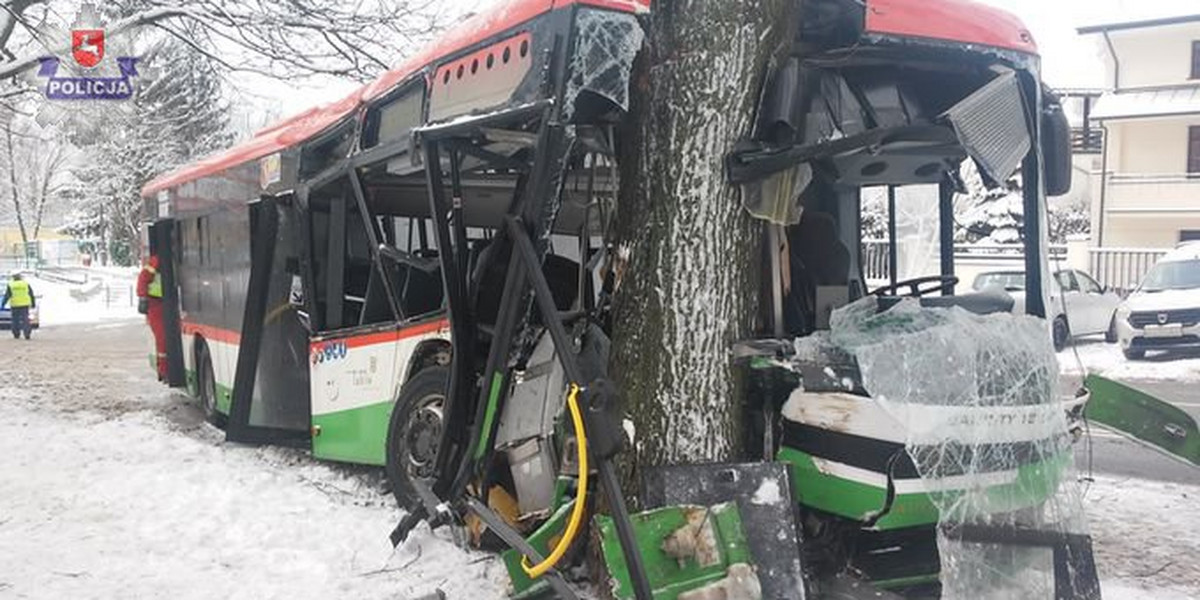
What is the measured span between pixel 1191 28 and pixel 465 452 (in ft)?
104

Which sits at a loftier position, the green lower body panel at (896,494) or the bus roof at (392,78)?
the bus roof at (392,78)

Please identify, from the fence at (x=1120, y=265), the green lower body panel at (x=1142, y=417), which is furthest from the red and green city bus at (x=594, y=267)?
the fence at (x=1120, y=265)

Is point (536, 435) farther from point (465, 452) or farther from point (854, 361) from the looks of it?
point (854, 361)

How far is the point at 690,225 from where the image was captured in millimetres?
4184

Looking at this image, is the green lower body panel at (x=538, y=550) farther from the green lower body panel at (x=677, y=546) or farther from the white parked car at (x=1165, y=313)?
the white parked car at (x=1165, y=313)

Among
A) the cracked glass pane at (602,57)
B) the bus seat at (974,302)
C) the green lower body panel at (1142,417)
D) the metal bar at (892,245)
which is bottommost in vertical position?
the green lower body panel at (1142,417)

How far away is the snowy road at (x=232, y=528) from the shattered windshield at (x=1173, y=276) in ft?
34.9

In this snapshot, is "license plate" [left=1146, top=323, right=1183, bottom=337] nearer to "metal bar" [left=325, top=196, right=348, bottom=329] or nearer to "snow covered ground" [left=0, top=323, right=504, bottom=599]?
"snow covered ground" [left=0, top=323, right=504, bottom=599]

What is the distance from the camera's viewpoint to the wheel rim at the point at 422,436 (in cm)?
584

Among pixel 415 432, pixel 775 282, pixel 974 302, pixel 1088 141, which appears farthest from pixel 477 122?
pixel 1088 141

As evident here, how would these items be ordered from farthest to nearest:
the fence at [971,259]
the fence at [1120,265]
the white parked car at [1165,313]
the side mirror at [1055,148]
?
the fence at [1120,265], the white parked car at [1165,313], the fence at [971,259], the side mirror at [1055,148]

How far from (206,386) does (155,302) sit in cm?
233

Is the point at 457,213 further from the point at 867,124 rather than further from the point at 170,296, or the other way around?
the point at 170,296

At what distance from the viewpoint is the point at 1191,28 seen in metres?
29.5
